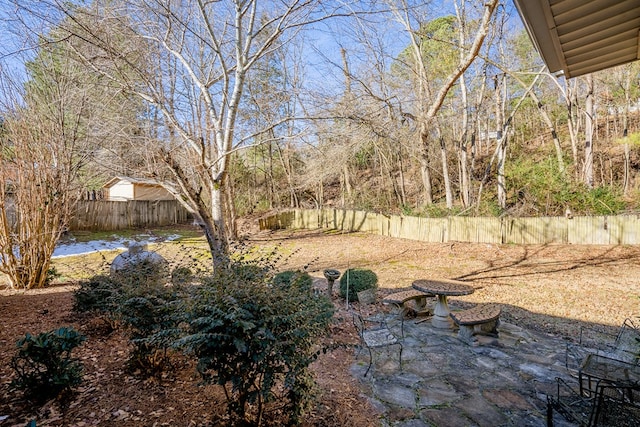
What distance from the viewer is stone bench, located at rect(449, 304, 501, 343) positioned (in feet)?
12.1

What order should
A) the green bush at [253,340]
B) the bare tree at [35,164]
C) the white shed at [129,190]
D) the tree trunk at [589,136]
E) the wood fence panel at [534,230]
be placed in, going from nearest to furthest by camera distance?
the green bush at [253,340] → the bare tree at [35,164] → the wood fence panel at [534,230] → the tree trunk at [589,136] → the white shed at [129,190]

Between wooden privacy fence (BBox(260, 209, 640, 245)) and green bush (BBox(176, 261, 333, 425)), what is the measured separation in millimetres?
Answer: 8947

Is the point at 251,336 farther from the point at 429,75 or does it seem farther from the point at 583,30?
the point at 429,75

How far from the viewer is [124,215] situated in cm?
1505

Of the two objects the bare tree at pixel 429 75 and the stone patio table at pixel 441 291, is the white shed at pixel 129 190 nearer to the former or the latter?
the bare tree at pixel 429 75

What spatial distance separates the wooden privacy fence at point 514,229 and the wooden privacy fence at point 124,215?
957cm

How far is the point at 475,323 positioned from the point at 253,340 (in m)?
2.89

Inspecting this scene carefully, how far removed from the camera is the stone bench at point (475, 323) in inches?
145

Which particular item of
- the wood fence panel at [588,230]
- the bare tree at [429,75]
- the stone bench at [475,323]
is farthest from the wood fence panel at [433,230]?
the stone bench at [475,323]

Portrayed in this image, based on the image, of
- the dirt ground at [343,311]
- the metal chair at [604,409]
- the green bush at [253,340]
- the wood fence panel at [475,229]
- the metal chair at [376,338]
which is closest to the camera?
the green bush at [253,340]

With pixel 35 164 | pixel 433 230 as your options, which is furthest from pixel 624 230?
pixel 35 164

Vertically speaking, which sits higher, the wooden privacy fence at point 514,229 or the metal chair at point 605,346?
the wooden privacy fence at point 514,229

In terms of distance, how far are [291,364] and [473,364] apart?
2.27 metres

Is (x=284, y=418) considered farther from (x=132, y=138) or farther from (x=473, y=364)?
(x=132, y=138)
